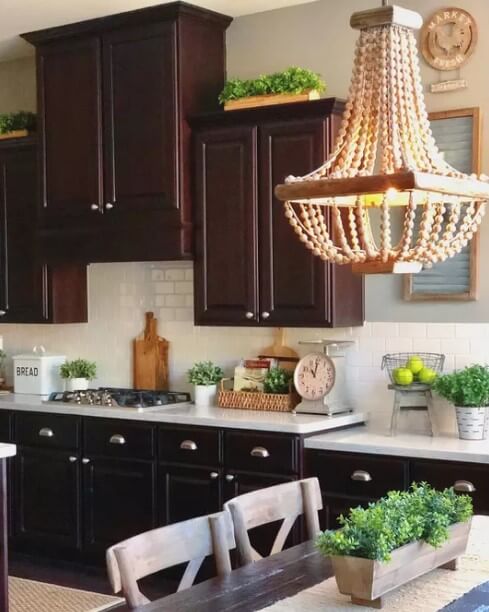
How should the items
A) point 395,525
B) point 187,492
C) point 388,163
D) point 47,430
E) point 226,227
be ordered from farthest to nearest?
point 47,430
point 226,227
point 187,492
point 395,525
point 388,163

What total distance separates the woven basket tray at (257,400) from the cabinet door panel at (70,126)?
1.20 metres

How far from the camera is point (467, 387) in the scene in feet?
14.5

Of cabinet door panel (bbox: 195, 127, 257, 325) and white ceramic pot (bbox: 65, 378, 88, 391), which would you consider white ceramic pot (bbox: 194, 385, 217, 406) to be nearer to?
cabinet door panel (bbox: 195, 127, 257, 325)

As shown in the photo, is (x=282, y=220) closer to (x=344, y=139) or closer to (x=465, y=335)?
(x=465, y=335)

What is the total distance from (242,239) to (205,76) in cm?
93

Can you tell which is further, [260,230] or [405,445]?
[260,230]

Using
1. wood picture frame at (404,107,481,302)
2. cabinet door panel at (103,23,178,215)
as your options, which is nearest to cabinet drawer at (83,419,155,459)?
cabinet door panel at (103,23,178,215)

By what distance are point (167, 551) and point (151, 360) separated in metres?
Answer: 3.25

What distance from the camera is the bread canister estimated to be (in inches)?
235

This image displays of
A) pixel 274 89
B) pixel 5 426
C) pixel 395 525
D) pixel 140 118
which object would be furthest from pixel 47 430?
pixel 395 525

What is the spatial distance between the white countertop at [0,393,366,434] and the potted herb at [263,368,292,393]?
0.15 m

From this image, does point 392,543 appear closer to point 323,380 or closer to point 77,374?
point 323,380

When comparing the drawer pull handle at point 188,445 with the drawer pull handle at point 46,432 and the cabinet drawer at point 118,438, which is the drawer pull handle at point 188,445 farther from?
the drawer pull handle at point 46,432

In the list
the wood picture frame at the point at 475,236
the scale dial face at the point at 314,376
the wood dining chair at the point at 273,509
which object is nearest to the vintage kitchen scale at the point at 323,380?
the scale dial face at the point at 314,376
